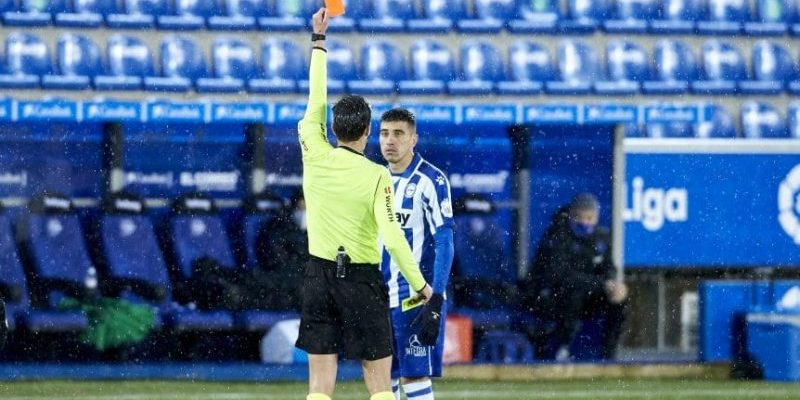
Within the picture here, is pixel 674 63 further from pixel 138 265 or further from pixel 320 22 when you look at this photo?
pixel 320 22

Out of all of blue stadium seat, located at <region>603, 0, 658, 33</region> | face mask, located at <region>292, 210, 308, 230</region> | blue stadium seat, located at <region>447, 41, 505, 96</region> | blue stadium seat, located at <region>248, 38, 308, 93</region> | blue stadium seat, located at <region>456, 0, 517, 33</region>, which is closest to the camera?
face mask, located at <region>292, 210, 308, 230</region>

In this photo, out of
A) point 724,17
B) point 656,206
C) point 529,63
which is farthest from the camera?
point 724,17

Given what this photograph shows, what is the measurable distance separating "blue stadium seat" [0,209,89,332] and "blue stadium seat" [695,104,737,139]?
879 centimetres

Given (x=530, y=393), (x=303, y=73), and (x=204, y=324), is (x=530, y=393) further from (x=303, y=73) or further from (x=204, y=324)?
(x=303, y=73)

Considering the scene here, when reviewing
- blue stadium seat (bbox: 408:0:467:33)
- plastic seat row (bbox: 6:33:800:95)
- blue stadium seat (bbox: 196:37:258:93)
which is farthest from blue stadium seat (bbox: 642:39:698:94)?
blue stadium seat (bbox: 196:37:258:93)

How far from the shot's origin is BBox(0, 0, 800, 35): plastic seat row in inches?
698

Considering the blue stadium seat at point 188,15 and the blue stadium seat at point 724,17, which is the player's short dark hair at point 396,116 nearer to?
the blue stadium seat at point 188,15

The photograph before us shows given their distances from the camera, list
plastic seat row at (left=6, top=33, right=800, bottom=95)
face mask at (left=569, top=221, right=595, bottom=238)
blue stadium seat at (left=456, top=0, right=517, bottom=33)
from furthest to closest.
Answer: blue stadium seat at (left=456, top=0, right=517, bottom=33) → plastic seat row at (left=6, top=33, right=800, bottom=95) → face mask at (left=569, top=221, right=595, bottom=238)

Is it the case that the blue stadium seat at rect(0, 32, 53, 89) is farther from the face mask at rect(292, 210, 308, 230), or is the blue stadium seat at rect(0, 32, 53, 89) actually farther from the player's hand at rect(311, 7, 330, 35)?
the player's hand at rect(311, 7, 330, 35)

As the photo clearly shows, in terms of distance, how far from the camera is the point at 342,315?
629 centimetres

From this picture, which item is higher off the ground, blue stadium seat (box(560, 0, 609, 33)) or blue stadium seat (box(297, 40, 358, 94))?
blue stadium seat (box(560, 0, 609, 33))

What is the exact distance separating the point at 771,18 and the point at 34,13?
899cm

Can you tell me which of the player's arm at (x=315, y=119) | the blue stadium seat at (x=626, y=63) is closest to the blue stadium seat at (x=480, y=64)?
the blue stadium seat at (x=626, y=63)

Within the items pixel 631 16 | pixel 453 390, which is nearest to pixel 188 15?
pixel 631 16
